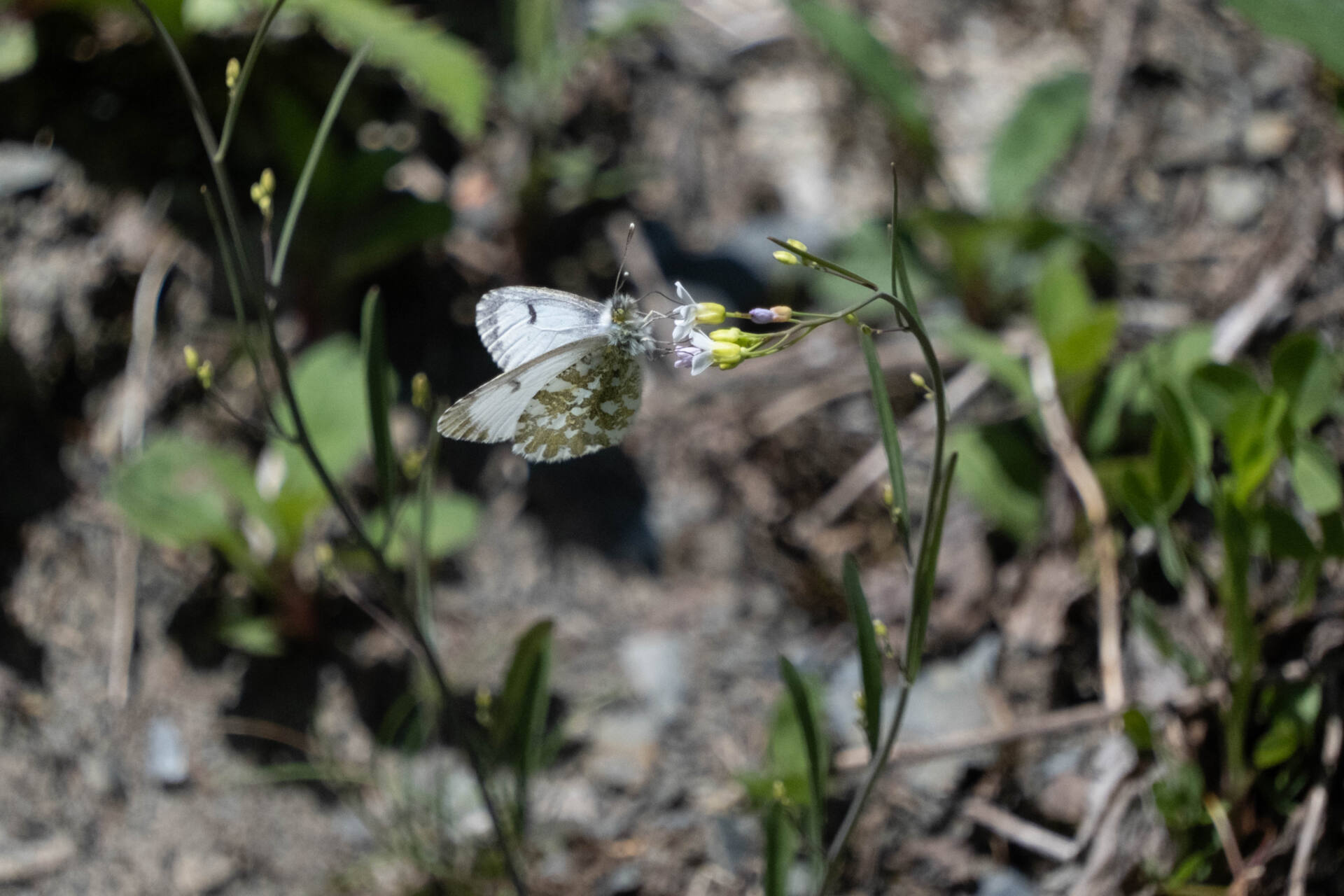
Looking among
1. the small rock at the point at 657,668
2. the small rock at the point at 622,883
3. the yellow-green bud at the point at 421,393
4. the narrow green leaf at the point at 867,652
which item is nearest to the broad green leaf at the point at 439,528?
the small rock at the point at 657,668

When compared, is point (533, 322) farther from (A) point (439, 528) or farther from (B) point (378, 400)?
(A) point (439, 528)

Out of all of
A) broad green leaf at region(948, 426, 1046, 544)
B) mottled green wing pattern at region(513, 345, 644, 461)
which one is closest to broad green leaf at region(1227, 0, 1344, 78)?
broad green leaf at region(948, 426, 1046, 544)

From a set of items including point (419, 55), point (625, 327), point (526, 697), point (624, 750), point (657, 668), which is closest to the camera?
point (625, 327)

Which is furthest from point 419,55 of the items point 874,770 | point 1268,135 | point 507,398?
point 1268,135

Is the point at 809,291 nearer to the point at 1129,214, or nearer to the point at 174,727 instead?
the point at 1129,214

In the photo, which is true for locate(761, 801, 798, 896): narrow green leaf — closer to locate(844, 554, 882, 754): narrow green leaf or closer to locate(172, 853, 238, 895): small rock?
locate(844, 554, 882, 754): narrow green leaf

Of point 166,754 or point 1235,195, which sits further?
point 1235,195

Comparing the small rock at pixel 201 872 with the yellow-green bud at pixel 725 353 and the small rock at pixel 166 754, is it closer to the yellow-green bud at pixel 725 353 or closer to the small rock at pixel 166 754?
the small rock at pixel 166 754
